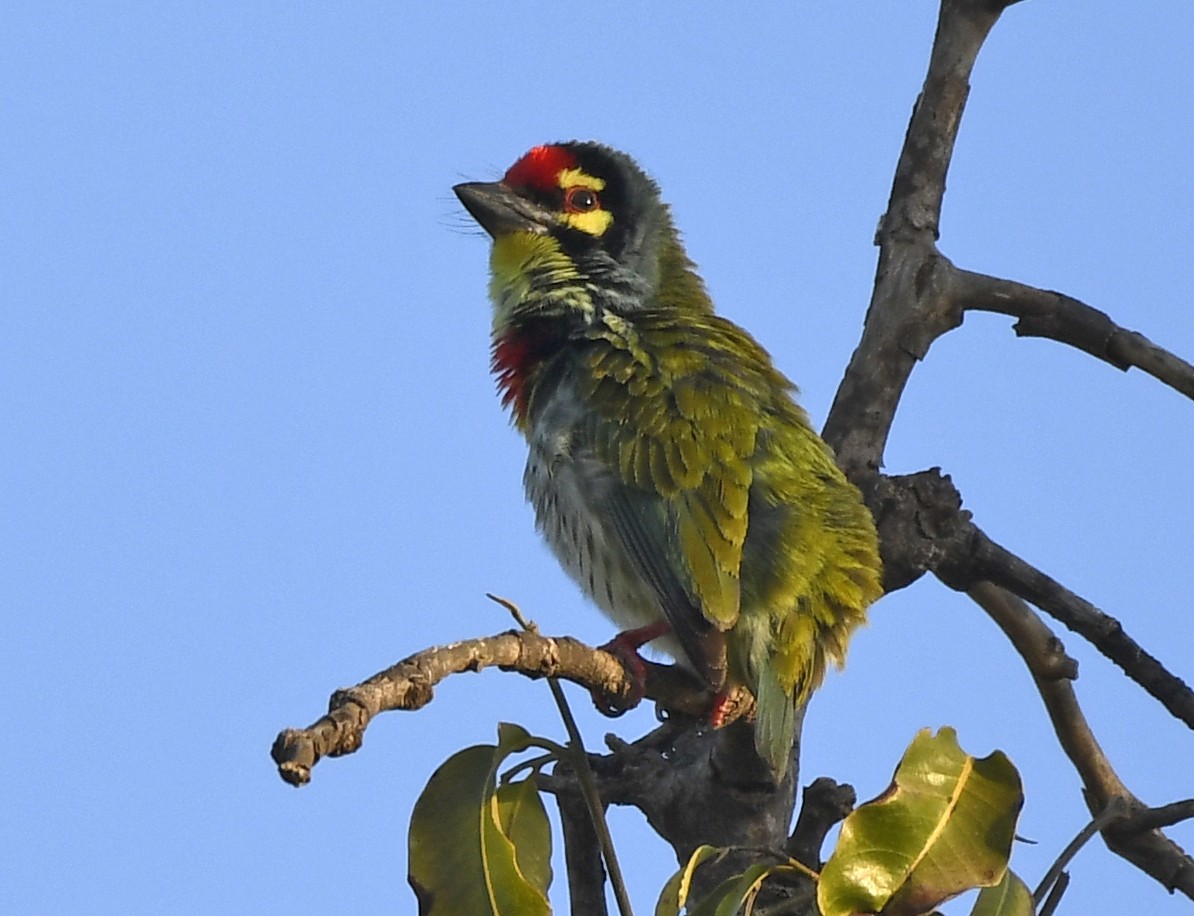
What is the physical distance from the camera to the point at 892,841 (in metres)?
2.82

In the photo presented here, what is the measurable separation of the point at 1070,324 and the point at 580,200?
1611mm

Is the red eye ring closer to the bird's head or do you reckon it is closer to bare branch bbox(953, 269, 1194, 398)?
the bird's head

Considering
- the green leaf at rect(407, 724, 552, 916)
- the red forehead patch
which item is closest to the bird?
the red forehead patch

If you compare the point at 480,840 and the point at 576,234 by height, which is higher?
the point at 576,234

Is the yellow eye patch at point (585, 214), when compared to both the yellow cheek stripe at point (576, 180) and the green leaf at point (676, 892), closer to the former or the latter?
the yellow cheek stripe at point (576, 180)

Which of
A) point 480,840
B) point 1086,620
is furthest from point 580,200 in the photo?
point 480,840

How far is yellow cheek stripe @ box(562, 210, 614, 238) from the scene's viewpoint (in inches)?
208

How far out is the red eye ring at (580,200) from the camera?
532 centimetres

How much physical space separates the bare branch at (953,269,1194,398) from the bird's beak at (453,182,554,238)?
1.33m

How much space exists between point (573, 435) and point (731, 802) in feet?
3.81

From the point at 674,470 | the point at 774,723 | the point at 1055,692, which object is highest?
the point at 674,470

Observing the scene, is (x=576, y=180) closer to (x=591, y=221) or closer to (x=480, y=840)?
(x=591, y=221)

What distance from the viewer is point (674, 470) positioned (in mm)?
4191

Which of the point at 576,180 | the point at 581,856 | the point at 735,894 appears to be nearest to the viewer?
the point at 735,894
